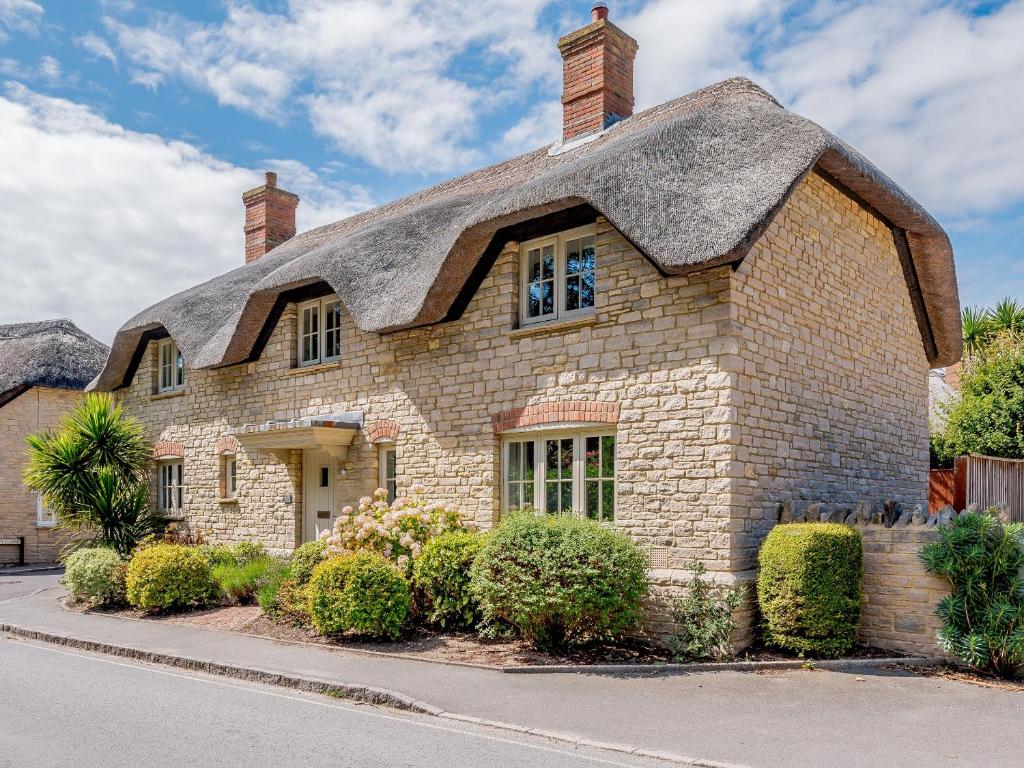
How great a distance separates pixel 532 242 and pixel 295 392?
553cm

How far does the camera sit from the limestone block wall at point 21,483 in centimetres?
2175

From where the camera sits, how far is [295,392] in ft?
49.2

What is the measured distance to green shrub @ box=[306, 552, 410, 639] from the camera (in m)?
9.90

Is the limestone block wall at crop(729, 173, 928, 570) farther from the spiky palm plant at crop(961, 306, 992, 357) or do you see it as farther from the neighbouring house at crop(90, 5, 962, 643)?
the spiky palm plant at crop(961, 306, 992, 357)

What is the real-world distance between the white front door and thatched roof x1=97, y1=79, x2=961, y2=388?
8.22 feet

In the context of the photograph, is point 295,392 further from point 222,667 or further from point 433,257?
point 222,667

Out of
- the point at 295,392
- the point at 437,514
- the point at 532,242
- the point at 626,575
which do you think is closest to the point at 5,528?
the point at 295,392

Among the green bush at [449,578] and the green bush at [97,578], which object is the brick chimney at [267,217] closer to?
the green bush at [97,578]

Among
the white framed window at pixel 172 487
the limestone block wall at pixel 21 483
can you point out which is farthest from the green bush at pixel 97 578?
the limestone block wall at pixel 21 483

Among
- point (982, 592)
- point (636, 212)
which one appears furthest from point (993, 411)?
point (636, 212)

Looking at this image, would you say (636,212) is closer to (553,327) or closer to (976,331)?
(553,327)

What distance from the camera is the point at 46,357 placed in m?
23.5

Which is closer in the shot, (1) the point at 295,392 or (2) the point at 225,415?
(1) the point at 295,392

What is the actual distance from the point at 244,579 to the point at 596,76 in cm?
957
